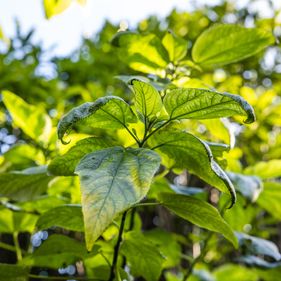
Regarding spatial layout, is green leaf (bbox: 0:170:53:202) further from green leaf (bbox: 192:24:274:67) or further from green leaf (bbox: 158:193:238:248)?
green leaf (bbox: 192:24:274:67)

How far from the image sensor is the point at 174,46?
3.50 ft

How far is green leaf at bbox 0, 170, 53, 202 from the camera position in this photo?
908 mm

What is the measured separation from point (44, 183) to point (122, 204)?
0.44m

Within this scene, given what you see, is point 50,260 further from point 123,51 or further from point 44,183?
point 123,51

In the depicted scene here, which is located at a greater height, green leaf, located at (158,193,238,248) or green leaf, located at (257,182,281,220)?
green leaf, located at (158,193,238,248)

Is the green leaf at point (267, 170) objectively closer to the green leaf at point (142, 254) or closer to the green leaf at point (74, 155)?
the green leaf at point (142, 254)

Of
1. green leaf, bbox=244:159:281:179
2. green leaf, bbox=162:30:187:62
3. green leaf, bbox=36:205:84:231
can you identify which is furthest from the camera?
green leaf, bbox=244:159:281:179

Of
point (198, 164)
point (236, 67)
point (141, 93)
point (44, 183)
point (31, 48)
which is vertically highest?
point (141, 93)

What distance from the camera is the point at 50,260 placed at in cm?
102

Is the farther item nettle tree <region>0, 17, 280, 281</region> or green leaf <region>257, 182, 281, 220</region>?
green leaf <region>257, 182, 281, 220</region>

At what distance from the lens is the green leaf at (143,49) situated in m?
1.03

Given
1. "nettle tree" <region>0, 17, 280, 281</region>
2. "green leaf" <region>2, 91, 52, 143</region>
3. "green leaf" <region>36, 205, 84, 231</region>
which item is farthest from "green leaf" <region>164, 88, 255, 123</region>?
"green leaf" <region>2, 91, 52, 143</region>

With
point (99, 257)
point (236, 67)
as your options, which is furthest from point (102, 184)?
point (236, 67)

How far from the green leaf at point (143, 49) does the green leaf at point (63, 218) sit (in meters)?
0.42
